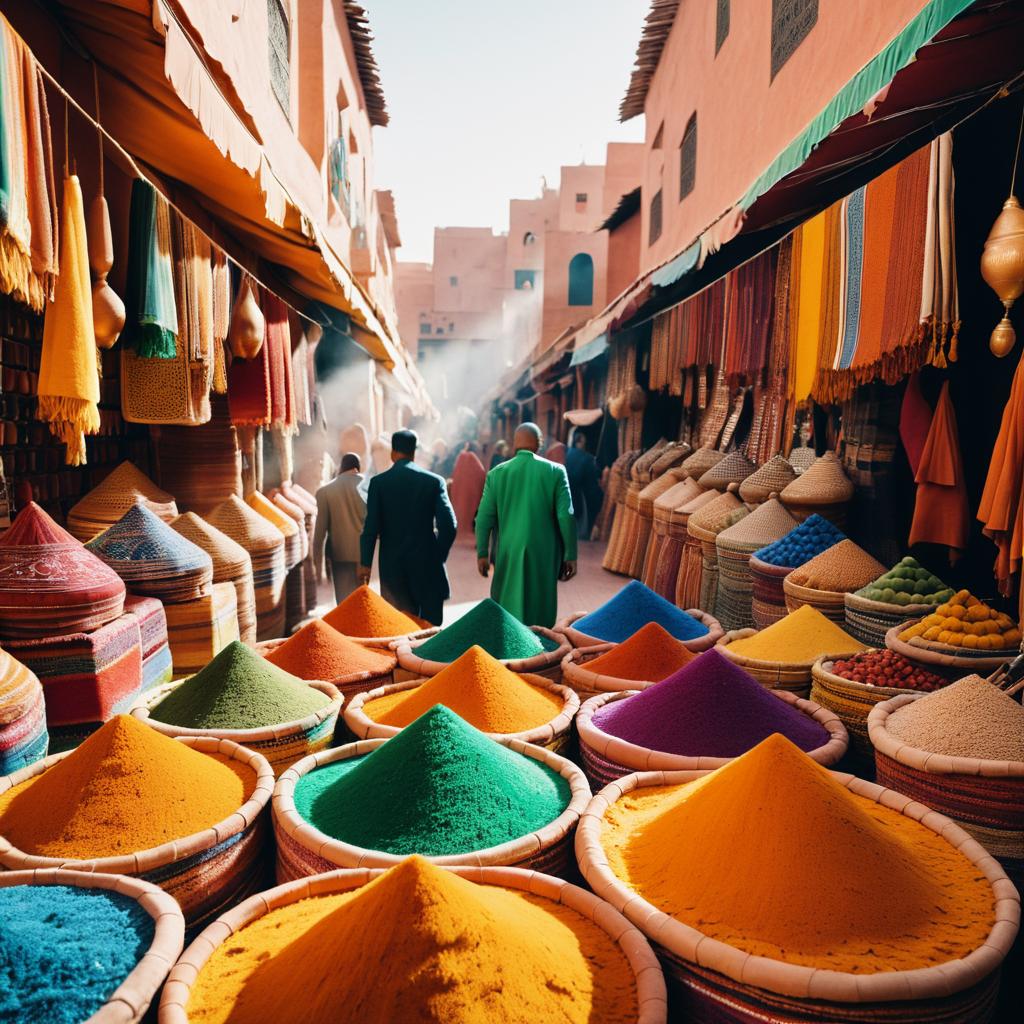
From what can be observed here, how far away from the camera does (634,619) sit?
2.50m

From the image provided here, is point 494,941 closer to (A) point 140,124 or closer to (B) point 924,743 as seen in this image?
(B) point 924,743

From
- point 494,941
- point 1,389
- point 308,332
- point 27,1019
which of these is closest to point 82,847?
point 27,1019

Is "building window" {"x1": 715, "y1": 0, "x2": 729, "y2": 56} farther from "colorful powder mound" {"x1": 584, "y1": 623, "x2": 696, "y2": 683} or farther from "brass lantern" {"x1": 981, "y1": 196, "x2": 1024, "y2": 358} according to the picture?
"colorful powder mound" {"x1": 584, "y1": 623, "x2": 696, "y2": 683}

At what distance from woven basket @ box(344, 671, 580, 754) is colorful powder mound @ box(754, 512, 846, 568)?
1.77 metres

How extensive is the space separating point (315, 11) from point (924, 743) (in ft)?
22.7

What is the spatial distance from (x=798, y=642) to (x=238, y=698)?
152 cm

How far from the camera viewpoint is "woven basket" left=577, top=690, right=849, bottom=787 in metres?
1.52

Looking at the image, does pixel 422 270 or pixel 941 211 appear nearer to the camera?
pixel 941 211

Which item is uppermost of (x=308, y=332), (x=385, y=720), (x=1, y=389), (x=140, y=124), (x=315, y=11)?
(x=315, y=11)

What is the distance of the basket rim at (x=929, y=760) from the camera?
1.44m

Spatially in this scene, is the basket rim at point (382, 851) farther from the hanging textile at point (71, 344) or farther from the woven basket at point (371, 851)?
the hanging textile at point (71, 344)

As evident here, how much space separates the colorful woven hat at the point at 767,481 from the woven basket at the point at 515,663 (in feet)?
7.49

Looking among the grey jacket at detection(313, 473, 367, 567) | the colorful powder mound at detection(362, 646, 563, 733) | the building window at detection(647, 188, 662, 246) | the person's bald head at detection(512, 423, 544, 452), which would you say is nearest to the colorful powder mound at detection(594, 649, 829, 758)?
the colorful powder mound at detection(362, 646, 563, 733)

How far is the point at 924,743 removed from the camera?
1568 millimetres
